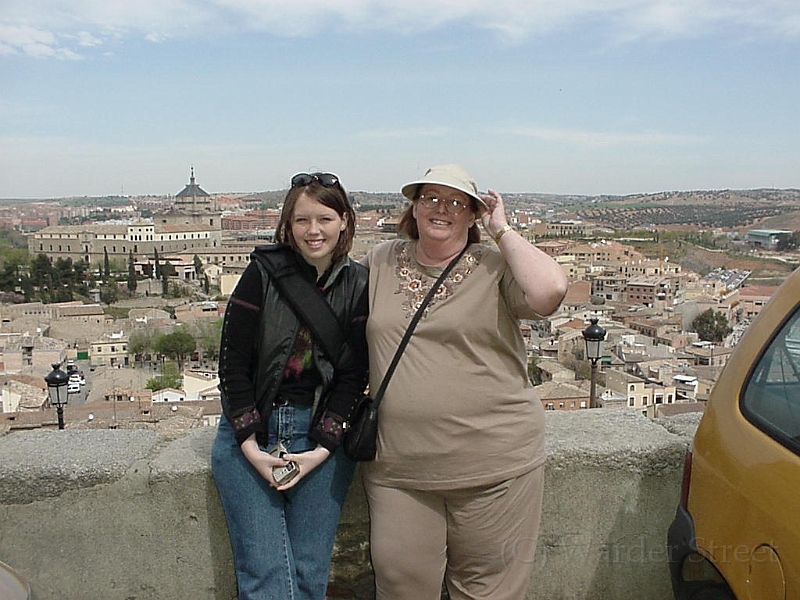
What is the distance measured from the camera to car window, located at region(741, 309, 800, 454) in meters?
1.17

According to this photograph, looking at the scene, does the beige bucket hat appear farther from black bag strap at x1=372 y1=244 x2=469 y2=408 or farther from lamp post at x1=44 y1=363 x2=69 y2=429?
lamp post at x1=44 y1=363 x2=69 y2=429

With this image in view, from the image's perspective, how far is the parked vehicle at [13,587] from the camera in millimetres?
1073

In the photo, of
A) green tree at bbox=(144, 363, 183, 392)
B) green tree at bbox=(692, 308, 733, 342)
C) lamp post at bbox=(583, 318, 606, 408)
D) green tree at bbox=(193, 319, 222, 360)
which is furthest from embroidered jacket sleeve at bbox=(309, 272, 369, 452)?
green tree at bbox=(692, 308, 733, 342)

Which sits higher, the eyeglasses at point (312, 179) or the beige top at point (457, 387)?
the eyeglasses at point (312, 179)

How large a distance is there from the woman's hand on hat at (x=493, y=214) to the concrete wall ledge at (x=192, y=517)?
535 millimetres

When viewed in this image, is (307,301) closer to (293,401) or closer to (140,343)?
(293,401)

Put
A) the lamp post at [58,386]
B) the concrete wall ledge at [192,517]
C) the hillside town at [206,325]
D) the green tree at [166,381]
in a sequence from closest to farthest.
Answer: the concrete wall ledge at [192,517]
the lamp post at [58,386]
the hillside town at [206,325]
the green tree at [166,381]

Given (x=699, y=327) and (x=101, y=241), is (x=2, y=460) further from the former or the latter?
(x=101, y=241)

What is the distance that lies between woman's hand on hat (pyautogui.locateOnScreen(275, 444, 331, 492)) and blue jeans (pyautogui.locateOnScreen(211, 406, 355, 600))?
0.08 feet

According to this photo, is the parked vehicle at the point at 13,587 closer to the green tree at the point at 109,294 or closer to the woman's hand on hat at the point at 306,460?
the woman's hand on hat at the point at 306,460

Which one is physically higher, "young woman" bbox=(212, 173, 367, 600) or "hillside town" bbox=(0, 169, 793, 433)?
"young woman" bbox=(212, 173, 367, 600)

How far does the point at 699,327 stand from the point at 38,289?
42.8 meters

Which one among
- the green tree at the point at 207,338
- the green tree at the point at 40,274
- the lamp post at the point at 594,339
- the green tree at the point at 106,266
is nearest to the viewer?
the lamp post at the point at 594,339

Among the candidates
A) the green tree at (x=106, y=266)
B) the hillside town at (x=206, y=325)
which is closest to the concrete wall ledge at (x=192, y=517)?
the hillside town at (x=206, y=325)
